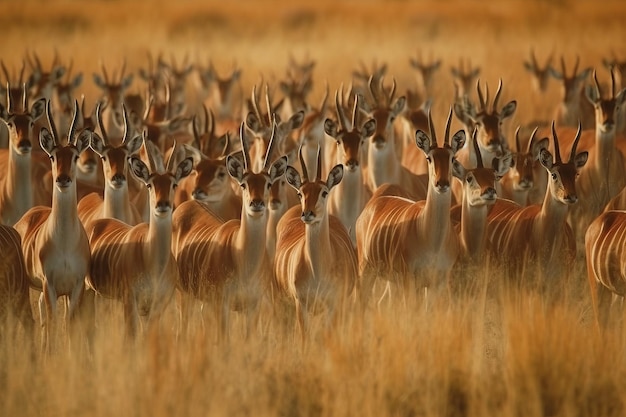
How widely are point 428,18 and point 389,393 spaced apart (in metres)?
20.4

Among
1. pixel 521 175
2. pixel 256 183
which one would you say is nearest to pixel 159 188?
pixel 256 183

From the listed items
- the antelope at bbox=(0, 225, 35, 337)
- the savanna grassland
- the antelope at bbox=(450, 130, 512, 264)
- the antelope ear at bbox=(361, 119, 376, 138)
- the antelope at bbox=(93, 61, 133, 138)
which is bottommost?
the savanna grassland

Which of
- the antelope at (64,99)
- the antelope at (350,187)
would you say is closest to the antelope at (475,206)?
the antelope at (350,187)

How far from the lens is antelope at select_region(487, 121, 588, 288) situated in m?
8.48

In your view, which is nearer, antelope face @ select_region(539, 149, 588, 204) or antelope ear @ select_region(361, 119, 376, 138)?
antelope face @ select_region(539, 149, 588, 204)

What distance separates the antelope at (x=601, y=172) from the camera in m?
11.0

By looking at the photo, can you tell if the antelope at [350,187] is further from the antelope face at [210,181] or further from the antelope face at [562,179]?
the antelope face at [562,179]

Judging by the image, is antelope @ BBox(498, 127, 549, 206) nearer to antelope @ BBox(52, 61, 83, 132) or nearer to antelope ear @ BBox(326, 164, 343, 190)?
antelope ear @ BBox(326, 164, 343, 190)

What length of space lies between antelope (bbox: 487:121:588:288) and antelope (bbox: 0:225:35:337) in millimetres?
3031

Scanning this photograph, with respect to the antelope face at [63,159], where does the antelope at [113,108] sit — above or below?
above

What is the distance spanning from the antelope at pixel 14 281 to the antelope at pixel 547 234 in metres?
3.03

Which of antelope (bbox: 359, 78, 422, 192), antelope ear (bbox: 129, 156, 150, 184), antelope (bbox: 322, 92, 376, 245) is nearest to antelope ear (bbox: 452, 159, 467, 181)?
antelope (bbox: 322, 92, 376, 245)

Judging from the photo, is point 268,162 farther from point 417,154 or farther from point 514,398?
point 417,154

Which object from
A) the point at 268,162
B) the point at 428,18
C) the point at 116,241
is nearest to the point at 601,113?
the point at 268,162
